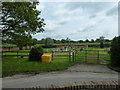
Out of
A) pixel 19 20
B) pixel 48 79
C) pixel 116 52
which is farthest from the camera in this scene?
pixel 19 20

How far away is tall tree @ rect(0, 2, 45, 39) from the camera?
10.8 m

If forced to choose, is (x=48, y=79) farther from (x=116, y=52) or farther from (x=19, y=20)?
(x=19, y=20)

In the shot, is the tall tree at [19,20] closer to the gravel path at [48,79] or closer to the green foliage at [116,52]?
the gravel path at [48,79]

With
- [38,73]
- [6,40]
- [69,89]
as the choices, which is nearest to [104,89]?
[69,89]

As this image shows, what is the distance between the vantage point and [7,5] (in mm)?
10617

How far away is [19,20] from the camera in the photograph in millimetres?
12164

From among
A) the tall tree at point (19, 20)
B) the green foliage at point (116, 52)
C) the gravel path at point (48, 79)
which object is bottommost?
the gravel path at point (48, 79)

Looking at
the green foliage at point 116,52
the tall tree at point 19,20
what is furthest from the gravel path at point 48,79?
the tall tree at point 19,20

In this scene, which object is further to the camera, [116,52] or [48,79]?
[116,52]

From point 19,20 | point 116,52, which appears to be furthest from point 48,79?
point 19,20

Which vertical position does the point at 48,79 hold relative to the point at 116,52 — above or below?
below

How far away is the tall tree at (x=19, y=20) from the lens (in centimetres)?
1084

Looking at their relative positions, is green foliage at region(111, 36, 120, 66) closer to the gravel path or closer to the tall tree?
the gravel path

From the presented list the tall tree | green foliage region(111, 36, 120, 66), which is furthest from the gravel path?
the tall tree
